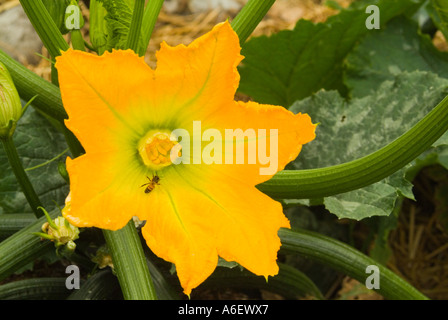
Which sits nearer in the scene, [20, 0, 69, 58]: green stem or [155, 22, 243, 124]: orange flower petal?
[155, 22, 243, 124]: orange flower petal

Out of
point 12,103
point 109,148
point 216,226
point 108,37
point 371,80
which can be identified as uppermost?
point 371,80

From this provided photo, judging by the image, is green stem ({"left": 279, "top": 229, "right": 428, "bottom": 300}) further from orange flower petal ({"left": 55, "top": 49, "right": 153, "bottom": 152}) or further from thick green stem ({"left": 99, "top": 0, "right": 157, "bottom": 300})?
orange flower petal ({"left": 55, "top": 49, "right": 153, "bottom": 152})

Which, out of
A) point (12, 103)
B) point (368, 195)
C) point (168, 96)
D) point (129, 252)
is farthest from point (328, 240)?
point (12, 103)

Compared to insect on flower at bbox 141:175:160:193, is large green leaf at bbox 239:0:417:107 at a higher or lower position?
higher

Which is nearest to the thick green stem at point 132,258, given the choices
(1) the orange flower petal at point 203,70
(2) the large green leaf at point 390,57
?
(1) the orange flower petal at point 203,70

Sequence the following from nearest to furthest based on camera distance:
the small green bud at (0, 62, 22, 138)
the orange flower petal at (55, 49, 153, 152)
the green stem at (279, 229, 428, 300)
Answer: the orange flower petal at (55, 49, 153, 152) → the small green bud at (0, 62, 22, 138) → the green stem at (279, 229, 428, 300)

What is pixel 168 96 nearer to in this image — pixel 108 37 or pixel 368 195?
pixel 108 37

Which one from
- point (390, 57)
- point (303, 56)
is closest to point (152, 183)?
point (303, 56)

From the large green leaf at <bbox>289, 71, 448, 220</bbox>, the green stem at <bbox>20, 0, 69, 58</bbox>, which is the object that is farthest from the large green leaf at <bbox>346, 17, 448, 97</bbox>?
the green stem at <bbox>20, 0, 69, 58</bbox>
